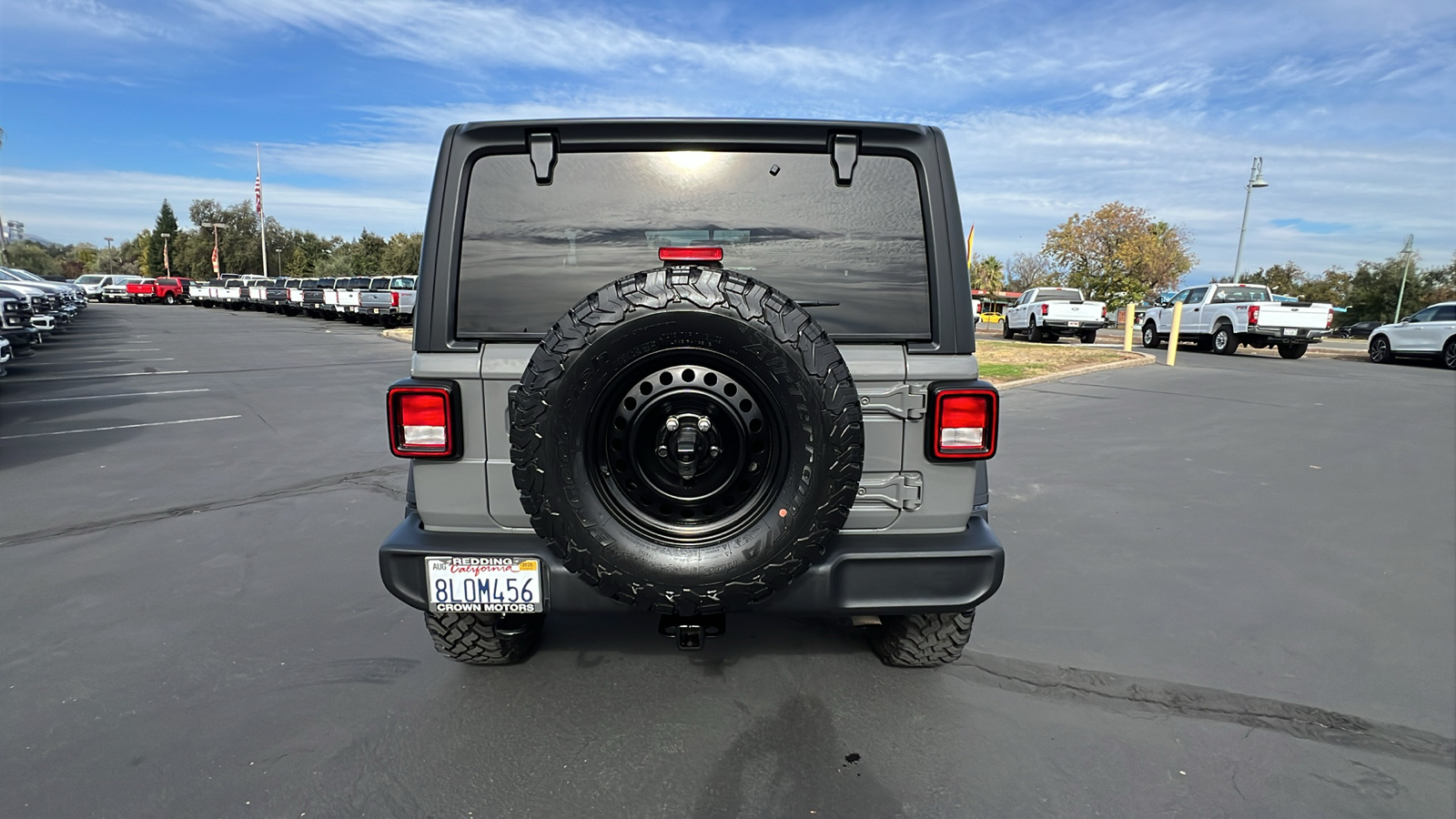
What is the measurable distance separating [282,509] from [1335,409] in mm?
12607

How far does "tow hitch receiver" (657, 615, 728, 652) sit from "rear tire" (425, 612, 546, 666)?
78 cm

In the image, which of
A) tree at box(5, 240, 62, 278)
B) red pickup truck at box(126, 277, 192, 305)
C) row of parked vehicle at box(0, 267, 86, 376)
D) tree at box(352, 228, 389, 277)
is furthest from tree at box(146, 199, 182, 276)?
row of parked vehicle at box(0, 267, 86, 376)

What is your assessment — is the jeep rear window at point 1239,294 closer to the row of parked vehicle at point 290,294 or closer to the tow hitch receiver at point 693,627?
the tow hitch receiver at point 693,627

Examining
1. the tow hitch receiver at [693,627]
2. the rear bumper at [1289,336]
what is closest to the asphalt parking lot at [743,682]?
the tow hitch receiver at [693,627]

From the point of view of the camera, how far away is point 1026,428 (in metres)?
8.95

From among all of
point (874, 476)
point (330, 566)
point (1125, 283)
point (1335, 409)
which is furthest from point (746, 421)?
point (1125, 283)

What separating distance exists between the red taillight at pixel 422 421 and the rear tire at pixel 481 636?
2.58 feet

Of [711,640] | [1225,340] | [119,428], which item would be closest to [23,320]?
[119,428]

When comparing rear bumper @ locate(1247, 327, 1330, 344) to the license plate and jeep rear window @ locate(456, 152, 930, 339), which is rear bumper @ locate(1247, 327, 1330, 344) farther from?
the license plate

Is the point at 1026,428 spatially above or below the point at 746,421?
below

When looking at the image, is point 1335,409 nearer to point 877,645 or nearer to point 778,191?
point 877,645

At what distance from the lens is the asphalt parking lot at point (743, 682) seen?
2.42 metres

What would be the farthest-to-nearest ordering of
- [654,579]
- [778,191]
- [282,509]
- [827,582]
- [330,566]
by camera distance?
[282,509] < [330,566] < [778,191] < [827,582] < [654,579]

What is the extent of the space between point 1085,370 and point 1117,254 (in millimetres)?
39877
